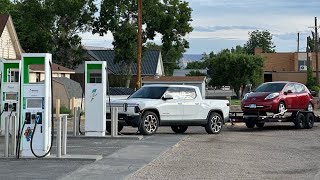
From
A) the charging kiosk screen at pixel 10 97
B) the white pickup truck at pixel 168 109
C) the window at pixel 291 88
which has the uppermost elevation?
the window at pixel 291 88

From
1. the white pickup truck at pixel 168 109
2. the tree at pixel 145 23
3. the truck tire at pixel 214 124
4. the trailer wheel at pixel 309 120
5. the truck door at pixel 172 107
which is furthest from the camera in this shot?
the tree at pixel 145 23

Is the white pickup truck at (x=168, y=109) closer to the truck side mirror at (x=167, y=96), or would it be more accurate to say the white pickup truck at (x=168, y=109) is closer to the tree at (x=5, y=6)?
the truck side mirror at (x=167, y=96)

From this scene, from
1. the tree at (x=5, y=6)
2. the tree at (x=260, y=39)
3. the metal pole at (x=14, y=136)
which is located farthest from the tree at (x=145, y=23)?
the tree at (x=260, y=39)

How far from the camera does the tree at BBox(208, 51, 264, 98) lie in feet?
267

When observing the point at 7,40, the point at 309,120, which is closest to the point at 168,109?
the point at 309,120

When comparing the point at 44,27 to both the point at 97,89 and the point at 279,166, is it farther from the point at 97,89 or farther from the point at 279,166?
the point at 279,166

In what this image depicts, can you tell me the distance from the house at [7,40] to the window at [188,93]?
22736mm

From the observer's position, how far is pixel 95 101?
19.7 metres

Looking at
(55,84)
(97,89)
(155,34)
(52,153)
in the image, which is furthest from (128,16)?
(52,153)

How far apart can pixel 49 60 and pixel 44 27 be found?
51.8 meters

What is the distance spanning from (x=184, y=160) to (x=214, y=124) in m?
8.40

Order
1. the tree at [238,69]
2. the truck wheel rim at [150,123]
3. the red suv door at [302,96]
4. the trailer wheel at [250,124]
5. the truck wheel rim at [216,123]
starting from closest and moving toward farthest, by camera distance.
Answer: the truck wheel rim at [150,123]
the truck wheel rim at [216,123]
the red suv door at [302,96]
the trailer wheel at [250,124]
the tree at [238,69]

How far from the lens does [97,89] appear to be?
19828 mm

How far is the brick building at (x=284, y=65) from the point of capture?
301 feet
